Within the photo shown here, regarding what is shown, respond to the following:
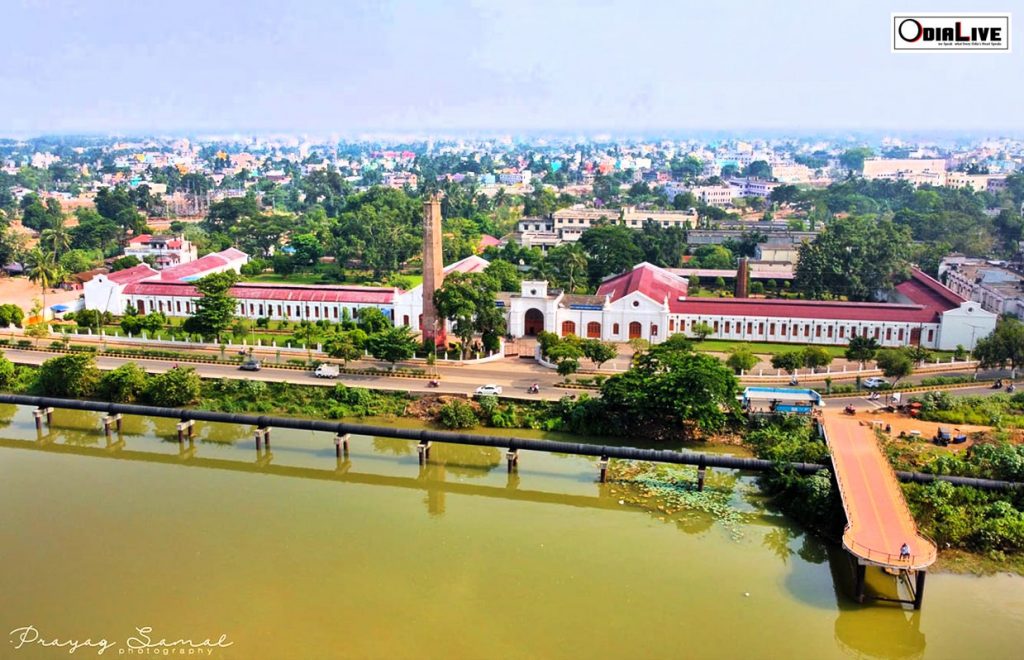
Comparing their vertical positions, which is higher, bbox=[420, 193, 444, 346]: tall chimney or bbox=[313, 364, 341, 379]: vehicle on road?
bbox=[420, 193, 444, 346]: tall chimney

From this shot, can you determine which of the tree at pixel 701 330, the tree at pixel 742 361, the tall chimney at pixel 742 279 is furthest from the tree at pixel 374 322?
the tall chimney at pixel 742 279

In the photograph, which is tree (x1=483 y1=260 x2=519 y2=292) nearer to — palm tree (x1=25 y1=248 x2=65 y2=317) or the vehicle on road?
the vehicle on road

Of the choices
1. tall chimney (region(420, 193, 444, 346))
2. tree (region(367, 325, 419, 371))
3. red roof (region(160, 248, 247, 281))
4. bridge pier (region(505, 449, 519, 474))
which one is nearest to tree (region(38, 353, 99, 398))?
tree (region(367, 325, 419, 371))

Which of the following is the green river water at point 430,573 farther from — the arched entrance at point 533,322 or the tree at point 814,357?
the arched entrance at point 533,322

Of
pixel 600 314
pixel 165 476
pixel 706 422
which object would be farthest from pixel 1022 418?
pixel 165 476

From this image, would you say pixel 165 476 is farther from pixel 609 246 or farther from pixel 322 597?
pixel 609 246

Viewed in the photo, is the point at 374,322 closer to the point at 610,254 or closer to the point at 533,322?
the point at 533,322

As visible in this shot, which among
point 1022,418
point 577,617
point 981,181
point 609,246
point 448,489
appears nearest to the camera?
point 577,617
